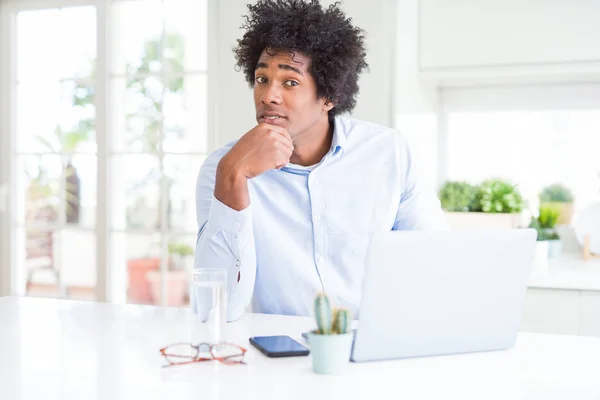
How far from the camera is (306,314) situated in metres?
1.91

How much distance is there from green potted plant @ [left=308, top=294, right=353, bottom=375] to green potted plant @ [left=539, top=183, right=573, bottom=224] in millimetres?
2417

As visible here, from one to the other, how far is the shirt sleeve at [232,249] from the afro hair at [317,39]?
584 millimetres

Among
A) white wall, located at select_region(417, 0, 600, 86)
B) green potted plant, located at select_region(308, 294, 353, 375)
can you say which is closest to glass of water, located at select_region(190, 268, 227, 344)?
green potted plant, located at select_region(308, 294, 353, 375)

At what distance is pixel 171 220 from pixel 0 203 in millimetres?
1062

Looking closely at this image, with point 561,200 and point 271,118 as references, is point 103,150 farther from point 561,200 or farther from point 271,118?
point 561,200

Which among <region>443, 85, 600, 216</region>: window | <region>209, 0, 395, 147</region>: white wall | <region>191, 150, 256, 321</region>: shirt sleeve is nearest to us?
<region>191, 150, 256, 321</region>: shirt sleeve

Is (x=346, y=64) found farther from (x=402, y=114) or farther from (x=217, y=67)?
(x=217, y=67)

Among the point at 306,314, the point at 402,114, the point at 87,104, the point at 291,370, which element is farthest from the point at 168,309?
the point at 87,104

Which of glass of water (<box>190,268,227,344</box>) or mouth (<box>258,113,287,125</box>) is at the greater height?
mouth (<box>258,113,287,125</box>)

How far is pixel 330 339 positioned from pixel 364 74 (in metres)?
1.96

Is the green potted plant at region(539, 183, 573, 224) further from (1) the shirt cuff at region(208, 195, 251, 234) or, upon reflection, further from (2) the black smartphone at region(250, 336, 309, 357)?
(2) the black smartphone at region(250, 336, 309, 357)

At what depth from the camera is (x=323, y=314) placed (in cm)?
123

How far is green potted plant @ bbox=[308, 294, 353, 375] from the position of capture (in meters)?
1.20

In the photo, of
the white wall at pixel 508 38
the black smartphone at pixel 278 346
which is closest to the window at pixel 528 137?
the white wall at pixel 508 38
